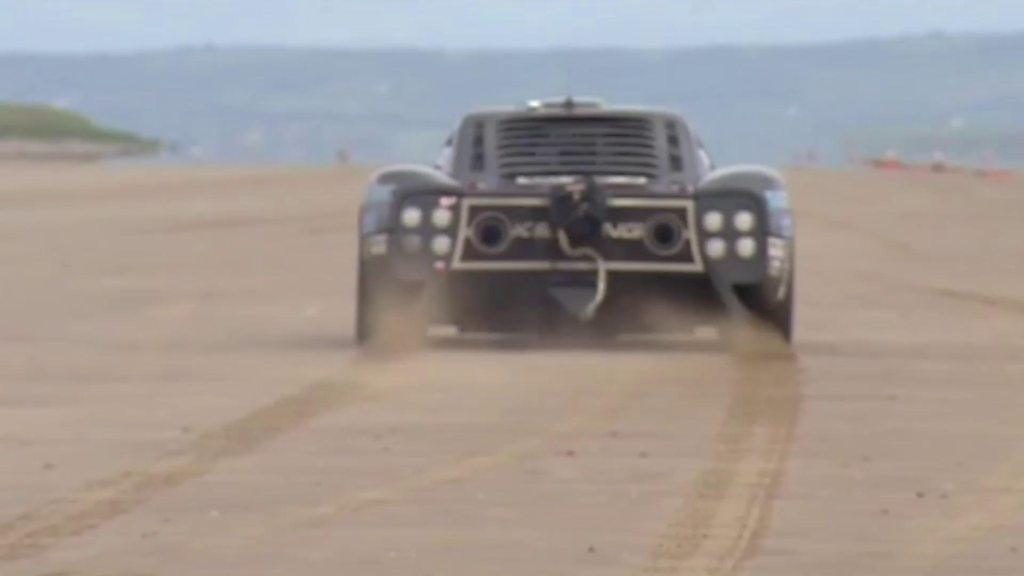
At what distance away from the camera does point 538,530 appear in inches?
468

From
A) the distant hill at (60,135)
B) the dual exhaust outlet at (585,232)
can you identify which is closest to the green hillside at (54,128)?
the distant hill at (60,135)

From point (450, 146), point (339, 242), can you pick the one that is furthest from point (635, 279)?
point (339, 242)

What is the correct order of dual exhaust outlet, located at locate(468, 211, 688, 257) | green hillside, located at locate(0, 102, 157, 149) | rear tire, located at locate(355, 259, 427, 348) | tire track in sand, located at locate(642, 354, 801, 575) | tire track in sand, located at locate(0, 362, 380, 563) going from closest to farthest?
tire track in sand, located at locate(642, 354, 801, 575), tire track in sand, located at locate(0, 362, 380, 563), dual exhaust outlet, located at locate(468, 211, 688, 257), rear tire, located at locate(355, 259, 427, 348), green hillside, located at locate(0, 102, 157, 149)

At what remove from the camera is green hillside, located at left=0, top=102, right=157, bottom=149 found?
107 meters

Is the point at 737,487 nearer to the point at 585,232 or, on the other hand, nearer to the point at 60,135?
the point at 585,232

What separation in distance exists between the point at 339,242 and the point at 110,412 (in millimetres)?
19711

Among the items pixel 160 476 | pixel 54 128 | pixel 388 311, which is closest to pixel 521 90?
pixel 54 128

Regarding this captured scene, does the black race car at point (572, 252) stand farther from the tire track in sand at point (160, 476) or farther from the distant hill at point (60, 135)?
the distant hill at point (60, 135)

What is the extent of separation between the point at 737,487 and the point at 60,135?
96279 mm

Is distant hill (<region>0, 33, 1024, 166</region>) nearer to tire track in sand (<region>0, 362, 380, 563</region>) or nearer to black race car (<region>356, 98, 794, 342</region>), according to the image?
black race car (<region>356, 98, 794, 342</region>)

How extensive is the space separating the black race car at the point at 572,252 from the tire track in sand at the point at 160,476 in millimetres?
2371

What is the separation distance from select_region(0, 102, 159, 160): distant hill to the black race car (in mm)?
71183

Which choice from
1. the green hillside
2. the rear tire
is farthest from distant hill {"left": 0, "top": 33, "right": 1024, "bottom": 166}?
the rear tire

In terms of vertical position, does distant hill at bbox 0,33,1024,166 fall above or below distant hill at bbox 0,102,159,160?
below
